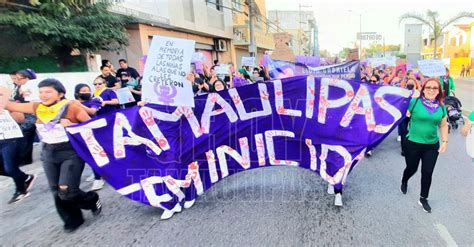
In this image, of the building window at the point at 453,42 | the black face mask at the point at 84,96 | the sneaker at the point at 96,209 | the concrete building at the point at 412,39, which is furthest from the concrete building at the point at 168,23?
the building window at the point at 453,42

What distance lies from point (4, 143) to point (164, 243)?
2898mm

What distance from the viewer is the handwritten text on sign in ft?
11.0

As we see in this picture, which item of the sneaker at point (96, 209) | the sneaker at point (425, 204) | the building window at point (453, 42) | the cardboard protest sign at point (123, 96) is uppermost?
→ the building window at point (453, 42)

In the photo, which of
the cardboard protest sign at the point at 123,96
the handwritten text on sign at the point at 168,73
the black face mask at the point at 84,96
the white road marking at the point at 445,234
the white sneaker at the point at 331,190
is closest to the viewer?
the white road marking at the point at 445,234

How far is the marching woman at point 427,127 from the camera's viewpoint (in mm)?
3406

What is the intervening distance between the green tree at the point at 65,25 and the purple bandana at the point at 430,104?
29.4 ft

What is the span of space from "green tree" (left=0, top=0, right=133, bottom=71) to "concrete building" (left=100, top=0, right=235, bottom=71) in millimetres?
1140

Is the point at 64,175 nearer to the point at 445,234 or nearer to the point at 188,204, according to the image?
the point at 188,204

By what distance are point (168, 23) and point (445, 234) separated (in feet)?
43.0

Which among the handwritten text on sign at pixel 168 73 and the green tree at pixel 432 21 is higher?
the green tree at pixel 432 21

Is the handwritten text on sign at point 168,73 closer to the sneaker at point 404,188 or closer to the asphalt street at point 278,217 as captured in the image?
the asphalt street at point 278,217

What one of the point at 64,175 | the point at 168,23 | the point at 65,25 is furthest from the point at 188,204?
the point at 168,23

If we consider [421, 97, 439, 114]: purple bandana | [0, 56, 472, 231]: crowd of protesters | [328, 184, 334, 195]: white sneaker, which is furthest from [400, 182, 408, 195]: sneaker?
[421, 97, 439, 114]: purple bandana

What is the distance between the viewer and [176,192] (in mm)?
3523
